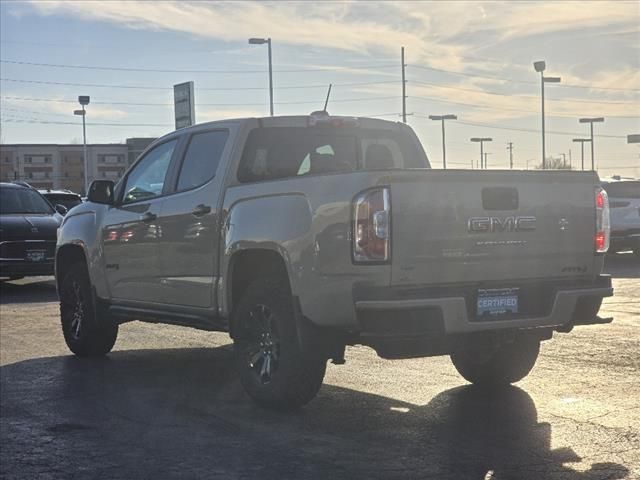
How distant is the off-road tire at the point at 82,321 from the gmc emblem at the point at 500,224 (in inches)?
164

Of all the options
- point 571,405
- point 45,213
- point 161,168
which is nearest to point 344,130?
point 161,168

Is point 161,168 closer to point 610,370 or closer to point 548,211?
point 548,211

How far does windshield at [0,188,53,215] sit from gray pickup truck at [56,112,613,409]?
944 centimetres

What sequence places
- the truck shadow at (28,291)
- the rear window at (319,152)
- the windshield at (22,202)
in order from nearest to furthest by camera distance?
the rear window at (319,152) → the truck shadow at (28,291) → the windshield at (22,202)

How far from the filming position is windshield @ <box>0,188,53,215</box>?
1658 cm

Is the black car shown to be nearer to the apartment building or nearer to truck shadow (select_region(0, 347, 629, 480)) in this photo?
truck shadow (select_region(0, 347, 629, 480))

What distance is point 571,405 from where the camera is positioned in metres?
6.33

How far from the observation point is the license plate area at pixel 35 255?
15422 mm

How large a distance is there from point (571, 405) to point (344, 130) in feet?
9.29

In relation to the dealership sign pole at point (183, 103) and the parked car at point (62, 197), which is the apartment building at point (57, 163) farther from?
the parked car at point (62, 197)

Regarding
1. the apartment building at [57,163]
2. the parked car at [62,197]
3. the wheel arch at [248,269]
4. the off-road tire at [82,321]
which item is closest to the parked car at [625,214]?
the parked car at [62,197]

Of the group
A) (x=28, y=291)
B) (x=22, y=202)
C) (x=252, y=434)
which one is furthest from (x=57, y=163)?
(x=252, y=434)

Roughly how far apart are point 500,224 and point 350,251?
3.20 feet

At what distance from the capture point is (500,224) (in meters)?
5.79
